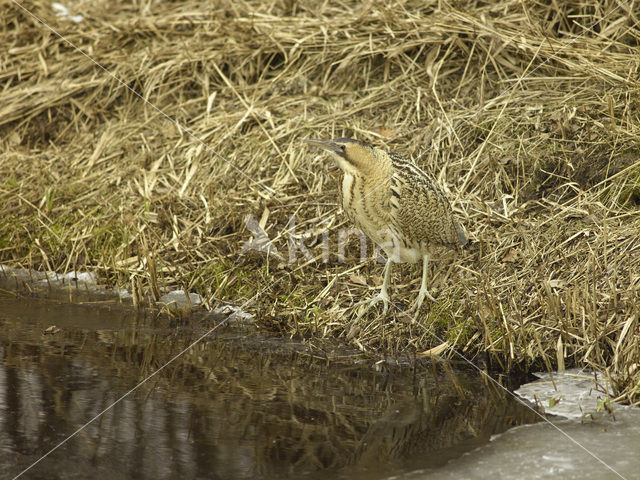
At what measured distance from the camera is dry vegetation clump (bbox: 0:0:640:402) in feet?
11.8

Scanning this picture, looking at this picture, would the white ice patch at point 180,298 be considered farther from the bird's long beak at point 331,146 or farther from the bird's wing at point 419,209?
the bird's wing at point 419,209

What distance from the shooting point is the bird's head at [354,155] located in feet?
12.0

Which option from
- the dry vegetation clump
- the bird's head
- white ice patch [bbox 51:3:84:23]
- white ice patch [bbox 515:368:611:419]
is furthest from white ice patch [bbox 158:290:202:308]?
white ice patch [bbox 51:3:84:23]

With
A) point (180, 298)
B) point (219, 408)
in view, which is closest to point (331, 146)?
point (180, 298)

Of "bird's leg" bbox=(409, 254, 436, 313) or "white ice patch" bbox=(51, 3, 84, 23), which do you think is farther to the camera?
"white ice patch" bbox=(51, 3, 84, 23)

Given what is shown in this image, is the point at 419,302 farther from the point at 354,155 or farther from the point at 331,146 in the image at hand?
the point at 331,146

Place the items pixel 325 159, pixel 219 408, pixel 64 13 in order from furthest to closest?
pixel 64 13, pixel 325 159, pixel 219 408

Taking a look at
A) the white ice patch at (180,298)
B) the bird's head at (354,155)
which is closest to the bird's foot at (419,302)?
the bird's head at (354,155)

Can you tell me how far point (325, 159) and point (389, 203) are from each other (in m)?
1.13

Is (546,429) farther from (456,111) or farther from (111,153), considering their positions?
(111,153)

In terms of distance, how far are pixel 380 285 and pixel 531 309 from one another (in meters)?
0.81

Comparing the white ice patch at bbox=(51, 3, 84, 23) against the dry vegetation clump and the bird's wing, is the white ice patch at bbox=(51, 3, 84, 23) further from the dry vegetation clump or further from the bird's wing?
the bird's wing

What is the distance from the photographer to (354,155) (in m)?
3.68

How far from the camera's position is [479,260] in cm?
389
